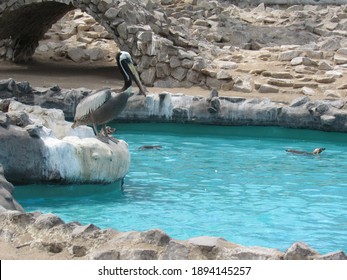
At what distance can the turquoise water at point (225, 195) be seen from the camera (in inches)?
311

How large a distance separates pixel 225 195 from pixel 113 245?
164 inches

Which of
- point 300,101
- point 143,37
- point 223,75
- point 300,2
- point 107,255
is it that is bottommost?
point 107,255

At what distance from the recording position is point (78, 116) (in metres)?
8.91

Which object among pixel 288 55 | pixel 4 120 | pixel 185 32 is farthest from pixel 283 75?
pixel 4 120

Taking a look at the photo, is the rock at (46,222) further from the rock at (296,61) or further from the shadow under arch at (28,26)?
the shadow under arch at (28,26)

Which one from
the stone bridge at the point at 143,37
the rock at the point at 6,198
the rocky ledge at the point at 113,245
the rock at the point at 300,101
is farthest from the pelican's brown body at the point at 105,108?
the stone bridge at the point at 143,37

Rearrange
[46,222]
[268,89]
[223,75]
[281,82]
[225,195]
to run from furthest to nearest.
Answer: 1. [223,75]
2. [281,82]
3. [268,89]
4. [225,195]
5. [46,222]

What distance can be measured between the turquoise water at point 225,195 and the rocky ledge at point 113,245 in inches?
82.9

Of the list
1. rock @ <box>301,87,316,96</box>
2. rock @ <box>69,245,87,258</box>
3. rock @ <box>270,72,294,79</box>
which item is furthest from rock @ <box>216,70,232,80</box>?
rock @ <box>69,245,87,258</box>

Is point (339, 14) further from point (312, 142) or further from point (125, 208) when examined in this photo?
point (125, 208)

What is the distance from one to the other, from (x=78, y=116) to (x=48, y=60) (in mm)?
10691

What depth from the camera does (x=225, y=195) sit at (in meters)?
9.33

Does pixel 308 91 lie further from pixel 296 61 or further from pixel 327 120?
pixel 327 120

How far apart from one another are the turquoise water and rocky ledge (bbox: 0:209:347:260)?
2.10 m
